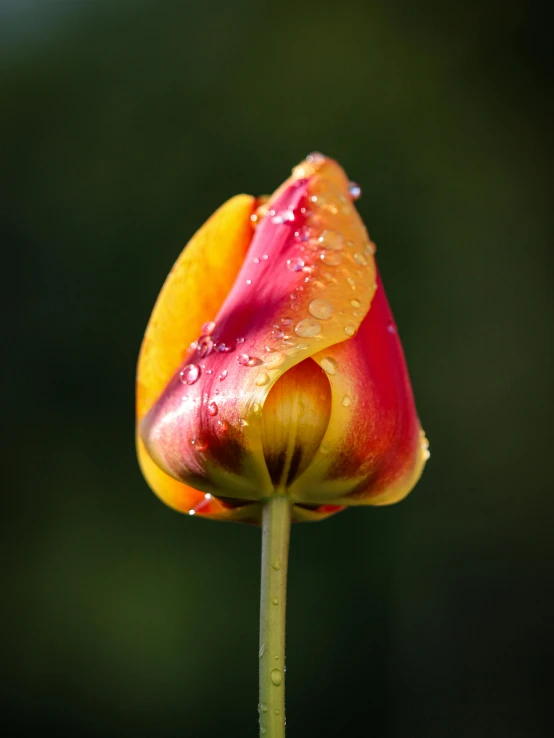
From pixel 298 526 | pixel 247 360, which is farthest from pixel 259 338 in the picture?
pixel 298 526

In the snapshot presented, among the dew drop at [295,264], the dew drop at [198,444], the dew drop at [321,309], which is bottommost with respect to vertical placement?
the dew drop at [198,444]

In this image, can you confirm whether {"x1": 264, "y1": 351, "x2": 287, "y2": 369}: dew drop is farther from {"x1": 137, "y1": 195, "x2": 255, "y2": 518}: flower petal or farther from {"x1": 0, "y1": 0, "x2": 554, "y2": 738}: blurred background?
{"x1": 0, "y1": 0, "x2": 554, "y2": 738}: blurred background

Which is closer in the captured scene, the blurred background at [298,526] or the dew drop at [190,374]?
the dew drop at [190,374]

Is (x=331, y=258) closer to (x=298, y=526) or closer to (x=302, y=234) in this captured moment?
(x=302, y=234)

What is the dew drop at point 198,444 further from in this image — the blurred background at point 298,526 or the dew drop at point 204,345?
the blurred background at point 298,526

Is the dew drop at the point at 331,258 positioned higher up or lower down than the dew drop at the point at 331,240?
lower down

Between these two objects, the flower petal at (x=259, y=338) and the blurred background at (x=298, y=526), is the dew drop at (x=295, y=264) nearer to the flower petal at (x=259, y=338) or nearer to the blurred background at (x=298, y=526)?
the flower petal at (x=259, y=338)

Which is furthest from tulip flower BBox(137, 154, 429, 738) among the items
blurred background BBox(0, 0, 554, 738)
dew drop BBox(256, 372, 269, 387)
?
blurred background BBox(0, 0, 554, 738)

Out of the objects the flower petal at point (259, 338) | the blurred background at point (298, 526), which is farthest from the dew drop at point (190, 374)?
the blurred background at point (298, 526)
